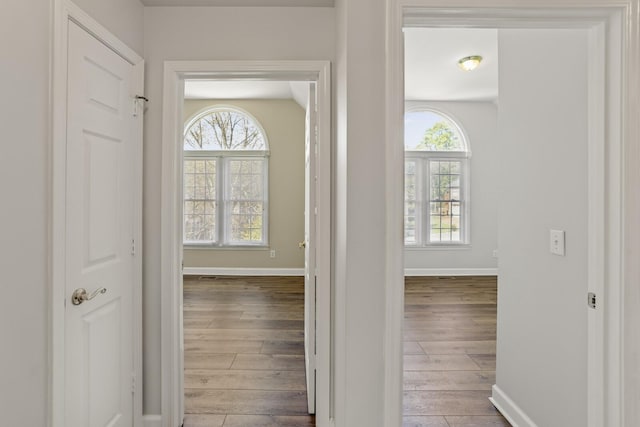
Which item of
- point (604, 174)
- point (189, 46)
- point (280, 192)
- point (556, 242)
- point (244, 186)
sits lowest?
point (556, 242)

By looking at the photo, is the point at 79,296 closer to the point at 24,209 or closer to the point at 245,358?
the point at 24,209

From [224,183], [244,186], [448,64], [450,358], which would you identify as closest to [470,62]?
[448,64]

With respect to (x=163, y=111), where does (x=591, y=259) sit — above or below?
below

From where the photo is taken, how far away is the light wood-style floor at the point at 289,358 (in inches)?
88.4

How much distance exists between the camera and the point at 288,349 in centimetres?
317

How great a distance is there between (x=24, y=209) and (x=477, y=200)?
621cm

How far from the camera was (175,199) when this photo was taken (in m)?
2.05

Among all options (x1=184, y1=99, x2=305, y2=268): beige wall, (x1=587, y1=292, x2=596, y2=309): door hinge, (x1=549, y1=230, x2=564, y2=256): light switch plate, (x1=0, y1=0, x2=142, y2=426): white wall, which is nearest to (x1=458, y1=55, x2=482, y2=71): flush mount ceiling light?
(x1=184, y1=99, x2=305, y2=268): beige wall

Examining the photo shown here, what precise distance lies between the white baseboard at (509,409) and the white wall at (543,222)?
3 centimetres

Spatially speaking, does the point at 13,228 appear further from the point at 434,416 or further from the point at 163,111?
the point at 434,416

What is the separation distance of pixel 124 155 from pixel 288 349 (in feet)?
7.04

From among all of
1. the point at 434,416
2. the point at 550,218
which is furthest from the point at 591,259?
the point at 434,416

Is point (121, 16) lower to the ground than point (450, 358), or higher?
higher

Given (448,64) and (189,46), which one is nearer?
(189,46)
